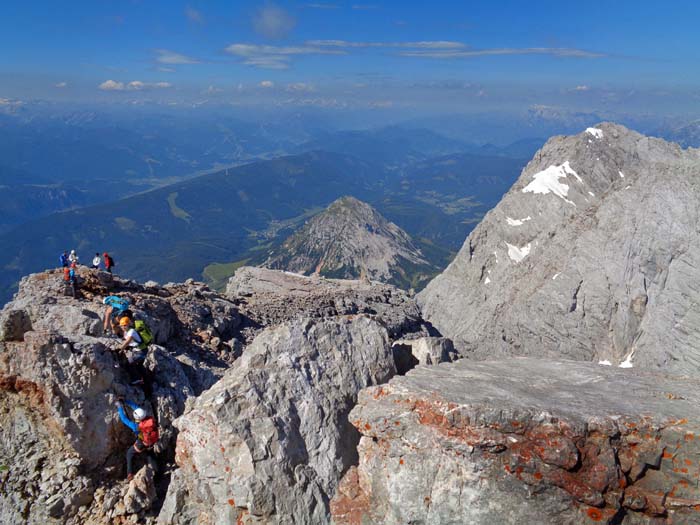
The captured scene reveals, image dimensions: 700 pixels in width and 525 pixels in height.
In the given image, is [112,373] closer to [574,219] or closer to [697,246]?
[697,246]

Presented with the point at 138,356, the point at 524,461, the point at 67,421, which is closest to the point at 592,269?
the point at 524,461

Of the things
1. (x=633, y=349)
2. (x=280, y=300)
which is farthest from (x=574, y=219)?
(x=280, y=300)

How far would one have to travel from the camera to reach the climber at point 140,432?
1489 cm

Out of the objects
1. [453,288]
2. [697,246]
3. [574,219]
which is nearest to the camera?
[697,246]

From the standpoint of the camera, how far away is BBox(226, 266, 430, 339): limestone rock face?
128ft

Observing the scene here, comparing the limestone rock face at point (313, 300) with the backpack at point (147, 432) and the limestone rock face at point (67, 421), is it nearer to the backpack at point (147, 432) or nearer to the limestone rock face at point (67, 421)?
the limestone rock face at point (67, 421)

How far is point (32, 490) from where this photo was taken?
14.3 m

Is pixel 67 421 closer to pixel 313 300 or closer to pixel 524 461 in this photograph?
pixel 524 461

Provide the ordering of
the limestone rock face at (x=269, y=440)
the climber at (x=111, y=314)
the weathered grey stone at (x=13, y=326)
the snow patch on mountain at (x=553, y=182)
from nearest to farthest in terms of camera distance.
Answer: the limestone rock face at (x=269, y=440)
the weathered grey stone at (x=13, y=326)
the climber at (x=111, y=314)
the snow patch on mountain at (x=553, y=182)

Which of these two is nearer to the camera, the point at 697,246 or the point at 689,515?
the point at 689,515

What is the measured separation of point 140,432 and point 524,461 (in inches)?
429

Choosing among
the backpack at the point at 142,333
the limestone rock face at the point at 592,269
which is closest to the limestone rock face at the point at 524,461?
the backpack at the point at 142,333

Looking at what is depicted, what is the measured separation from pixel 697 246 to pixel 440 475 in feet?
229

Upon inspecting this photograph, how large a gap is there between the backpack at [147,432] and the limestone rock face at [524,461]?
627 cm
